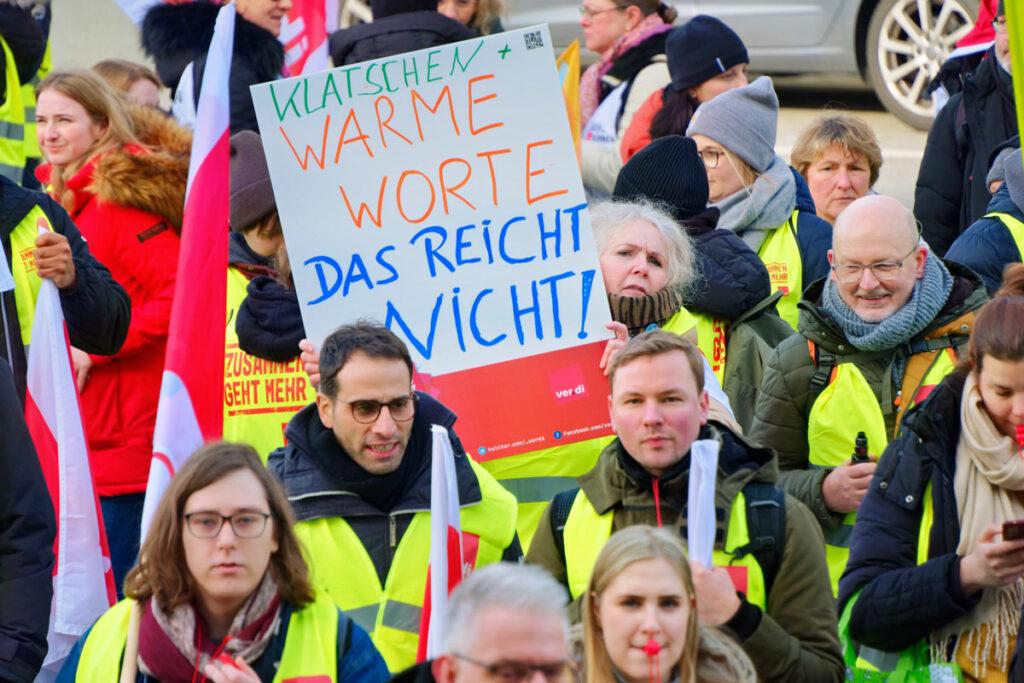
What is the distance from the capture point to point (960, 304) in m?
5.95

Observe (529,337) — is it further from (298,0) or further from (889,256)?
(298,0)

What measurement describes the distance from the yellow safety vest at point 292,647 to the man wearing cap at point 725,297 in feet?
7.18

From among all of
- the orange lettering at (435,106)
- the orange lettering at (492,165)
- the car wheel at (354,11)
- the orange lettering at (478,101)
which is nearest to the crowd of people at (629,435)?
the orange lettering at (492,165)

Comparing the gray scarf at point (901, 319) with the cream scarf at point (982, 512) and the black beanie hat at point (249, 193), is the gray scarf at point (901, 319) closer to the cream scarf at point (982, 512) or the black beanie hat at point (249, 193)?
the cream scarf at point (982, 512)

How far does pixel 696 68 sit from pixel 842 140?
644 mm

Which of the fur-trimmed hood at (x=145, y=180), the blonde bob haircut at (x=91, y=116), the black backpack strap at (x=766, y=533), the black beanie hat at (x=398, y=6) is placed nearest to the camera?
the black backpack strap at (x=766, y=533)

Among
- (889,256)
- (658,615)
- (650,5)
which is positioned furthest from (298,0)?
(658,615)

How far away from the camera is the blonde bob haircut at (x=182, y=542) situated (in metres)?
4.70

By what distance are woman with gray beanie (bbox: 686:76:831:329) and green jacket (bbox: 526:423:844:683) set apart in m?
2.28

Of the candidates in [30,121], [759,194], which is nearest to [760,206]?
[759,194]

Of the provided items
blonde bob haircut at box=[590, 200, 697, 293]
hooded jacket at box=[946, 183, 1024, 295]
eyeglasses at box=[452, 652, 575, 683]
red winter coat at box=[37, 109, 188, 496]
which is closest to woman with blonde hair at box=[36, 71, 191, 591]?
red winter coat at box=[37, 109, 188, 496]

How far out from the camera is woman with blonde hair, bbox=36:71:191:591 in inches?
283

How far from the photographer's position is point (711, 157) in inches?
298

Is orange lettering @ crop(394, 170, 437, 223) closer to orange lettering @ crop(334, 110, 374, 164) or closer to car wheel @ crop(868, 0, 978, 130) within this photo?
orange lettering @ crop(334, 110, 374, 164)
